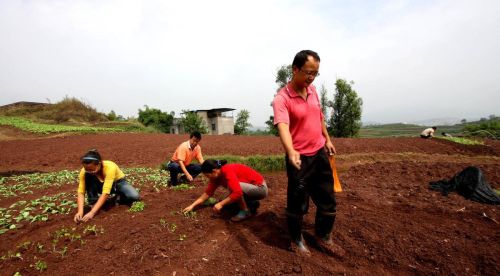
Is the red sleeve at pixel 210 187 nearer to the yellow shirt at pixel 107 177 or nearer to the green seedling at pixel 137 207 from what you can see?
the green seedling at pixel 137 207

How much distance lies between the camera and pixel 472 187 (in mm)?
5527

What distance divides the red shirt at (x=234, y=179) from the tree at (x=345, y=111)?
27016 mm

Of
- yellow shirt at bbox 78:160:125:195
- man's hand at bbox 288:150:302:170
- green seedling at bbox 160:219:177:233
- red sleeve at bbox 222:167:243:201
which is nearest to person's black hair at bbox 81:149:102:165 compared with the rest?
yellow shirt at bbox 78:160:125:195

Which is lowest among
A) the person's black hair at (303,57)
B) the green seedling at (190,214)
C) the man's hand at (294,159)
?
the green seedling at (190,214)

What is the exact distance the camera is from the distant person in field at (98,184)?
4387mm

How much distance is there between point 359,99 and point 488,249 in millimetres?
27725

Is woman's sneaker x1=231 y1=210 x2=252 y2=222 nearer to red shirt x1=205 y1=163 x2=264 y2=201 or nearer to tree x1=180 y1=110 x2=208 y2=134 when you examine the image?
red shirt x1=205 y1=163 x2=264 y2=201

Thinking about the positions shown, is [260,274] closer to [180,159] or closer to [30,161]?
[180,159]

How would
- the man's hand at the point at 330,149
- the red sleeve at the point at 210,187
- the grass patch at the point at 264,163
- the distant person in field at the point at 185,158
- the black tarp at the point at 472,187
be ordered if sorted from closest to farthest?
the man's hand at the point at 330,149 → the red sleeve at the point at 210,187 → the black tarp at the point at 472,187 → the distant person in field at the point at 185,158 → the grass patch at the point at 264,163

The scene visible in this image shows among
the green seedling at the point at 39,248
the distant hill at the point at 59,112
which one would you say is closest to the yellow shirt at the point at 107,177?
the green seedling at the point at 39,248

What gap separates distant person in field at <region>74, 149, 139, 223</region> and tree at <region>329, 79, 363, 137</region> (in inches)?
1073

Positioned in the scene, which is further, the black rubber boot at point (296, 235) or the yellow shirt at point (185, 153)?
the yellow shirt at point (185, 153)

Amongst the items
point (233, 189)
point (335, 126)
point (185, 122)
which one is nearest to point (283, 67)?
point (335, 126)

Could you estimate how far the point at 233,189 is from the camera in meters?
4.05
